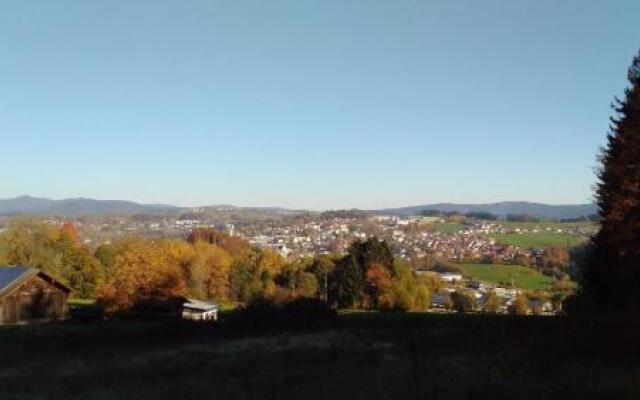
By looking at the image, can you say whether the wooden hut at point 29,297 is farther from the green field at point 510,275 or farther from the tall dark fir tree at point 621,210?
the green field at point 510,275

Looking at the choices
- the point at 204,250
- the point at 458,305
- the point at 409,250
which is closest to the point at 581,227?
the point at 409,250

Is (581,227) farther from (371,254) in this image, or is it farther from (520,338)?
(520,338)

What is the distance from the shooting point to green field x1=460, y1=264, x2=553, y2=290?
4105 inches

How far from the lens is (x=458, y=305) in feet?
266

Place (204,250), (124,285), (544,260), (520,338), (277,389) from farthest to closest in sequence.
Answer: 1. (544,260)
2. (204,250)
3. (124,285)
4. (520,338)
5. (277,389)

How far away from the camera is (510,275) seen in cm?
11362

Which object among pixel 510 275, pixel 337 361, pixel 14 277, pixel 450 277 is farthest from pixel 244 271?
pixel 337 361

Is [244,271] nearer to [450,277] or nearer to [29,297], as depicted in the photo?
[29,297]

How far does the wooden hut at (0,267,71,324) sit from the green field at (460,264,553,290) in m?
74.5

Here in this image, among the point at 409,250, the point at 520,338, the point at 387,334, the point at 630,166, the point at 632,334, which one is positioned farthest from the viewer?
the point at 409,250

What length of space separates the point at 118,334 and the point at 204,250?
70445 mm

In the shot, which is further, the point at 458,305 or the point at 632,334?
the point at 458,305

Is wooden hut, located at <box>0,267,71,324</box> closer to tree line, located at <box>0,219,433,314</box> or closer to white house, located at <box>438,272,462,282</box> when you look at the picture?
tree line, located at <box>0,219,433,314</box>

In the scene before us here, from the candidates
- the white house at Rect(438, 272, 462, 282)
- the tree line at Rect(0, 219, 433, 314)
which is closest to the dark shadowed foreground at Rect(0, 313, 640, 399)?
the tree line at Rect(0, 219, 433, 314)
